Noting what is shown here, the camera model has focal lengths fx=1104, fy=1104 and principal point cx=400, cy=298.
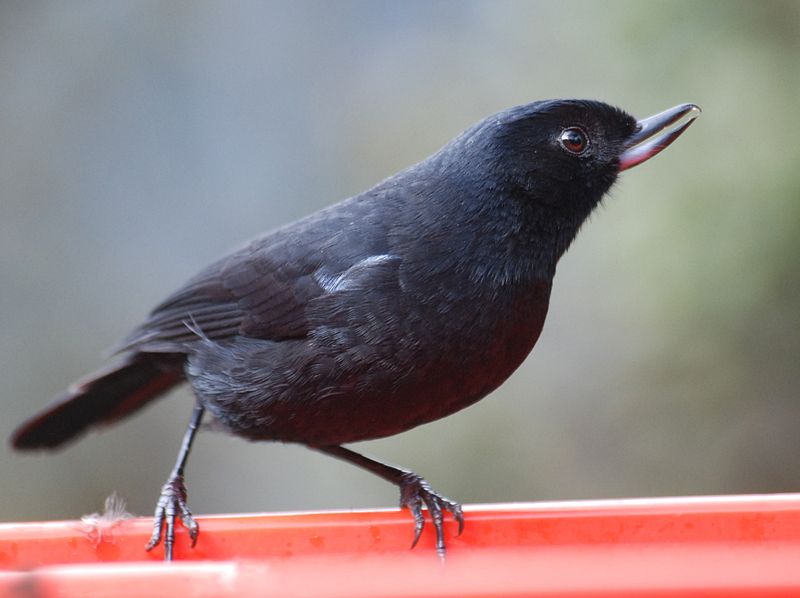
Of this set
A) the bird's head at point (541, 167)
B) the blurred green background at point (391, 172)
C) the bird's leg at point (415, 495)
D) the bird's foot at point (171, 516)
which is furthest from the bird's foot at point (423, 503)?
the blurred green background at point (391, 172)

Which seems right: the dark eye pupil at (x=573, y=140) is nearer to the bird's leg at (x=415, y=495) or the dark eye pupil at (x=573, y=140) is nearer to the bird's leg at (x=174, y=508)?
the bird's leg at (x=415, y=495)

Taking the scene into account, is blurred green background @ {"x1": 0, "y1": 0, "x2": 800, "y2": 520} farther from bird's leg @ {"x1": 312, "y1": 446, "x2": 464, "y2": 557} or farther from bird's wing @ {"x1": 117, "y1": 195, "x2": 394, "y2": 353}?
bird's wing @ {"x1": 117, "y1": 195, "x2": 394, "y2": 353}

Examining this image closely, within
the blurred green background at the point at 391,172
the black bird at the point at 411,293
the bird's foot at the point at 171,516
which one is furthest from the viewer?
the blurred green background at the point at 391,172

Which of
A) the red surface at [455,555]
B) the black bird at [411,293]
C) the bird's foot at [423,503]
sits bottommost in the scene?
the red surface at [455,555]

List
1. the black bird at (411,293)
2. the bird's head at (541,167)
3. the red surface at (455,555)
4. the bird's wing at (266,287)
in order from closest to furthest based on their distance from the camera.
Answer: the red surface at (455,555) → the black bird at (411,293) → the bird's head at (541,167) → the bird's wing at (266,287)

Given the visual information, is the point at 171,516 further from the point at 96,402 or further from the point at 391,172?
the point at 391,172

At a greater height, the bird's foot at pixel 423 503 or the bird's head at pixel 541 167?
the bird's head at pixel 541 167

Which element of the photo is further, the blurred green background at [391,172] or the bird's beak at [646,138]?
the blurred green background at [391,172]
